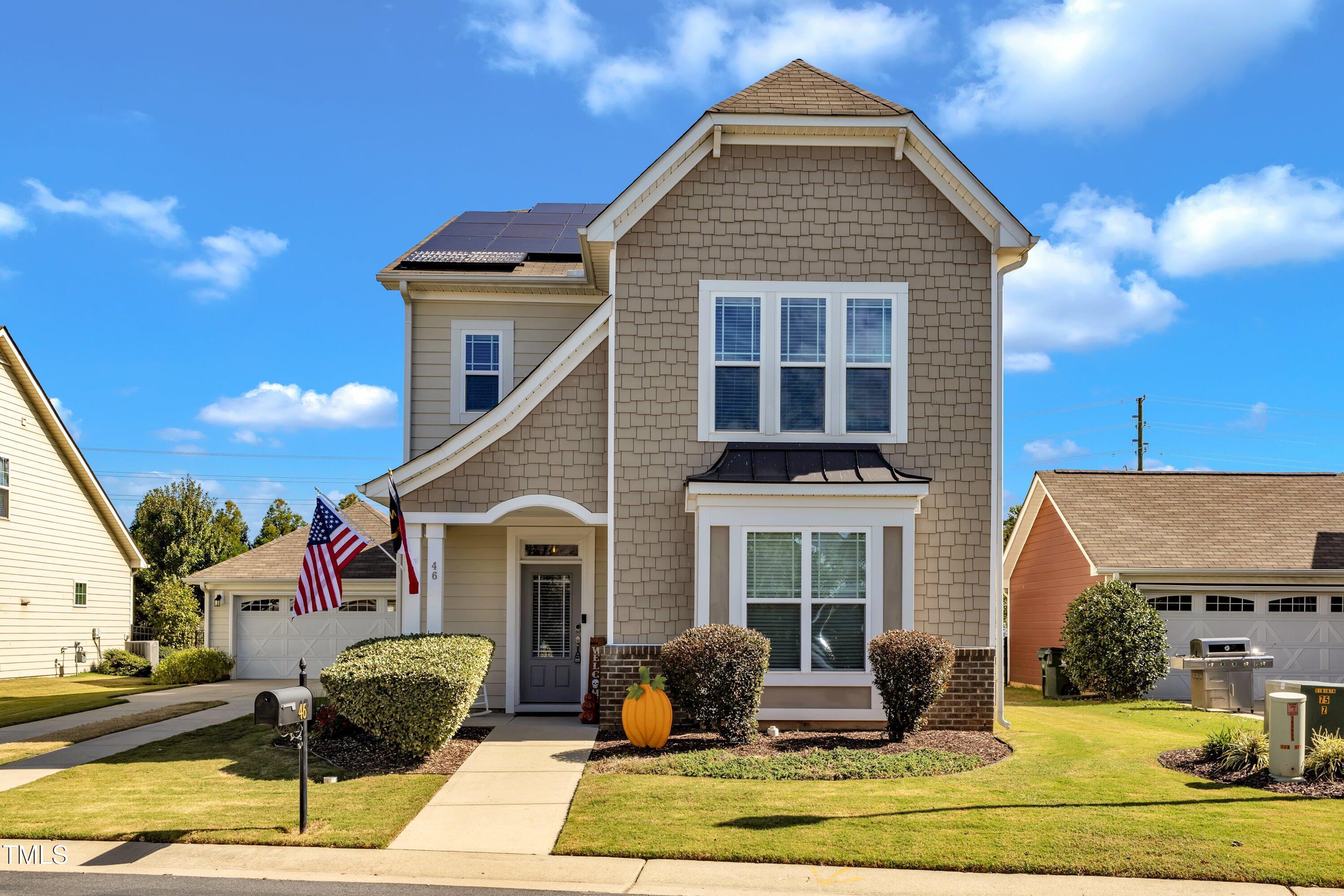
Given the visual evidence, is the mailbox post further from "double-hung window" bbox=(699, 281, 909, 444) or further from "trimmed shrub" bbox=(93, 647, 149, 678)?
"trimmed shrub" bbox=(93, 647, 149, 678)

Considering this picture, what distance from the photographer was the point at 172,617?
3134 centimetres

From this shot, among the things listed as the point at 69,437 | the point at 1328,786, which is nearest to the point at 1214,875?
the point at 1328,786

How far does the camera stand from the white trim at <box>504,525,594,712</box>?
15.2m

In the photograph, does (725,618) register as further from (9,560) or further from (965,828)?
(9,560)

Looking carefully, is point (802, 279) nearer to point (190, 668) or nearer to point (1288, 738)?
point (1288, 738)

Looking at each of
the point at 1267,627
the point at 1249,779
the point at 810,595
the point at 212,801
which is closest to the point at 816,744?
the point at 810,595

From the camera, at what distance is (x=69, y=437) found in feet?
84.0

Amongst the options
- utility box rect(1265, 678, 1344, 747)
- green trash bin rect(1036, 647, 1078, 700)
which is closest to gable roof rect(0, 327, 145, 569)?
green trash bin rect(1036, 647, 1078, 700)

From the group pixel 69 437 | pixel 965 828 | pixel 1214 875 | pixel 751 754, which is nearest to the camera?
pixel 1214 875

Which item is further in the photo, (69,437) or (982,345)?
(69,437)

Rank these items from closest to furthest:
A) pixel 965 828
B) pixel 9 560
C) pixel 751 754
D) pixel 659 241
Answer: pixel 965 828
pixel 751 754
pixel 659 241
pixel 9 560

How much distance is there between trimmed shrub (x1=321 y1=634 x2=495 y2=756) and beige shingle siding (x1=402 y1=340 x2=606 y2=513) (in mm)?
2823

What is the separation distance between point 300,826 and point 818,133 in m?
10.1

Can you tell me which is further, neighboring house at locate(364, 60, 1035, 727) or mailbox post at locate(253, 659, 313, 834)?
neighboring house at locate(364, 60, 1035, 727)
